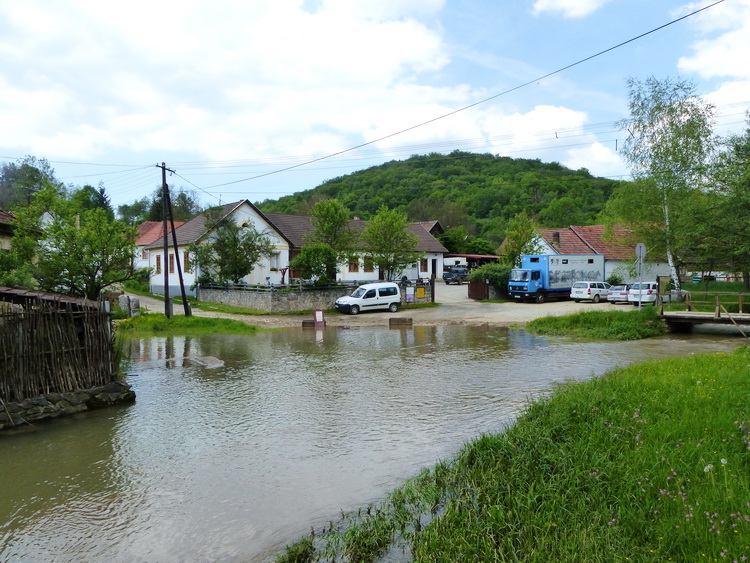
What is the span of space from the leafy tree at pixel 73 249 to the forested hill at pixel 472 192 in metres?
49.1

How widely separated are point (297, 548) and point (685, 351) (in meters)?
15.1

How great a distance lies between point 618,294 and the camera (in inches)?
1323

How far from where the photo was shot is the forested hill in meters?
71.1

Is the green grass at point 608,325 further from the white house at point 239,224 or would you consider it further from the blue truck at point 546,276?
the white house at point 239,224

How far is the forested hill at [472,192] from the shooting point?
71125 mm

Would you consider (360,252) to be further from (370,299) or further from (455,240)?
(455,240)

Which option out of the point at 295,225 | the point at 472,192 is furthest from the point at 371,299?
the point at 472,192

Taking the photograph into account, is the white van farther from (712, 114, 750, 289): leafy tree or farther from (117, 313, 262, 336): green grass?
(712, 114, 750, 289): leafy tree

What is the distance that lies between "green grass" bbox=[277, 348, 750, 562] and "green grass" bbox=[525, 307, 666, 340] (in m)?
12.8

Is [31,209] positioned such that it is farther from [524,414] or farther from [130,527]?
[524,414]

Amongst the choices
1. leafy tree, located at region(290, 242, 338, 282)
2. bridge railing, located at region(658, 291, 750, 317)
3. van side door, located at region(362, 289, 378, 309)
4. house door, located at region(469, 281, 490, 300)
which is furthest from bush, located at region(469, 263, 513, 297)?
leafy tree, located at region(290, 242, 338, 282)

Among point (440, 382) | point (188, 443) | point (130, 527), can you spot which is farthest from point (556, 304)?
point (130, 527)

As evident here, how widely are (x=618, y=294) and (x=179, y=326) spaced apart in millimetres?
25826

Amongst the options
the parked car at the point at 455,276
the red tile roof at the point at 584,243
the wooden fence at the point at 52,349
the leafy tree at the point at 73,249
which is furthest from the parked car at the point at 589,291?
the wooden fence at the point at 52,349
